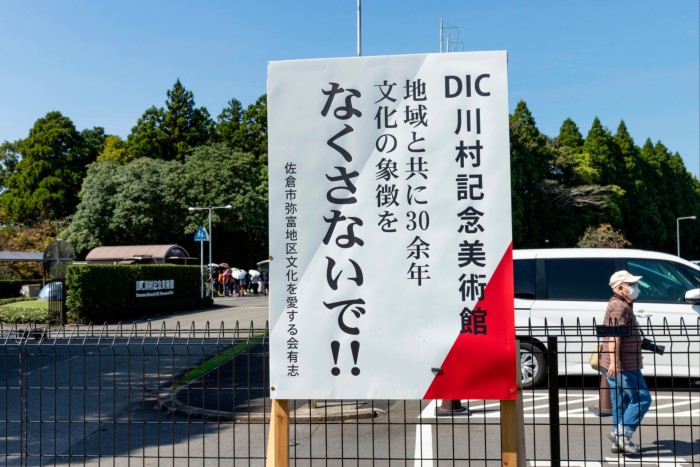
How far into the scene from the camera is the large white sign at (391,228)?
11.0 feet

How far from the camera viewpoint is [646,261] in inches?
402

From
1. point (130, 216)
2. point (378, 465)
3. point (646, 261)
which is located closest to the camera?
point (378, 465)

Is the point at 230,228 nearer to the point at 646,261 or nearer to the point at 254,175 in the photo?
the point at 254,175

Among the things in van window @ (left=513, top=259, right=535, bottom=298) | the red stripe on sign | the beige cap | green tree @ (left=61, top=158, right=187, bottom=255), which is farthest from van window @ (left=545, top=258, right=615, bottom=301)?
green tree @ (left=61, top=158, right=187, bottom=255)

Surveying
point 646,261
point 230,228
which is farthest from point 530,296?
point 230,228

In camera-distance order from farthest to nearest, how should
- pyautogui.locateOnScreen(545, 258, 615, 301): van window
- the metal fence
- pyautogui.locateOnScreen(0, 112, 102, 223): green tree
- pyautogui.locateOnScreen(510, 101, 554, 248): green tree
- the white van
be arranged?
pyautogui.locateOnScreen(0, 112, 102, 223): green tree < pyautogui.locateOnScreen(510, 101, 554, 248): green tree < pyautogui.locateOnScreen(545, 258, 615, 301): van window < the white van < the metal fence

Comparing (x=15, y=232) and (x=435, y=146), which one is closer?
(x=435, y=146)

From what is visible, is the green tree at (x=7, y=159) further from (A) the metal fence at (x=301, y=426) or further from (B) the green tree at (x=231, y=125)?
(A) the metal fence at (x=301, y=426)

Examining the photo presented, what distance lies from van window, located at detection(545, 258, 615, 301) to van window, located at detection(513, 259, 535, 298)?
208 millimetres

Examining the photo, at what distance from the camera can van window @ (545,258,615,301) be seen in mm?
10227

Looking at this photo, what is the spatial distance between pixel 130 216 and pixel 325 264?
53.3 meters

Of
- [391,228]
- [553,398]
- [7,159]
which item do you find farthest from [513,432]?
[7,159]

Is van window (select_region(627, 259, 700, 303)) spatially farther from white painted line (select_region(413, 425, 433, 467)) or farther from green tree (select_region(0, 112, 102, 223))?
green tree (select_region(0, 112, 102, 223))

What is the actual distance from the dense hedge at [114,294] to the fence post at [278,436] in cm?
2226
